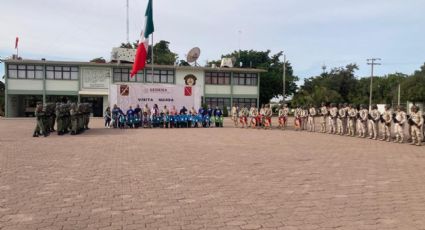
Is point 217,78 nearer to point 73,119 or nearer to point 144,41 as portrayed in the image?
point 144,41

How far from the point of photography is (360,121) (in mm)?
18094

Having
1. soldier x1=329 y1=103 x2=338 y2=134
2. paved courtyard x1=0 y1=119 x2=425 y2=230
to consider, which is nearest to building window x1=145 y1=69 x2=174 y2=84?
soldier x1=329 y1=103 x2=338 y2=134

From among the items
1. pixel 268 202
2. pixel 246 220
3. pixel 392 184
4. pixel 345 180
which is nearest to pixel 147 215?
pixel 246 220

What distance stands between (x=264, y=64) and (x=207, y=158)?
41.8m

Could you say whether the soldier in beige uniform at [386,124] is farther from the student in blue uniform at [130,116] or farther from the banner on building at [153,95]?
the student in blue uniform at [130,116]

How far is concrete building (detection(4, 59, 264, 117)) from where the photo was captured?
35.9 metres

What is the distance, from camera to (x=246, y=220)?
16.9 feet

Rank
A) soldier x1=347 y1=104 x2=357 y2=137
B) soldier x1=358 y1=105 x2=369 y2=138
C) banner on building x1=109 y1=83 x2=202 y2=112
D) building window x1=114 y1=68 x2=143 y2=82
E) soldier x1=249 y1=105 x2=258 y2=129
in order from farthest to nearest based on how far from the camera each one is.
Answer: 1. building window x1=114 y1=68 x2=143 y2=82
2. soldier x1=249 y1=105 x2=258 y2=129
3. banner on building x1=109 y1=83 x2=202 y2=112
4. soldier x1=347 y1=104 x2=357 y2=137
5. soldier x1=358 y1=105 x2=369 y2=138

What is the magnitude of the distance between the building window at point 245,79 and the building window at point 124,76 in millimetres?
9517

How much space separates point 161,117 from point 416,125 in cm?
Result: 1275

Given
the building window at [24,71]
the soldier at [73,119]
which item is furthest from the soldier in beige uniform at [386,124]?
the building window at [24,71]

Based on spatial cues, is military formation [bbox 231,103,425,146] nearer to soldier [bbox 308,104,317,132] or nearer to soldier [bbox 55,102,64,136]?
soldier [bbox 308,104,317,132]

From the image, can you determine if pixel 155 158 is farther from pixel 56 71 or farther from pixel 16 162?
pixel 56 71

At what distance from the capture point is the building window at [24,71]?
35.8m
